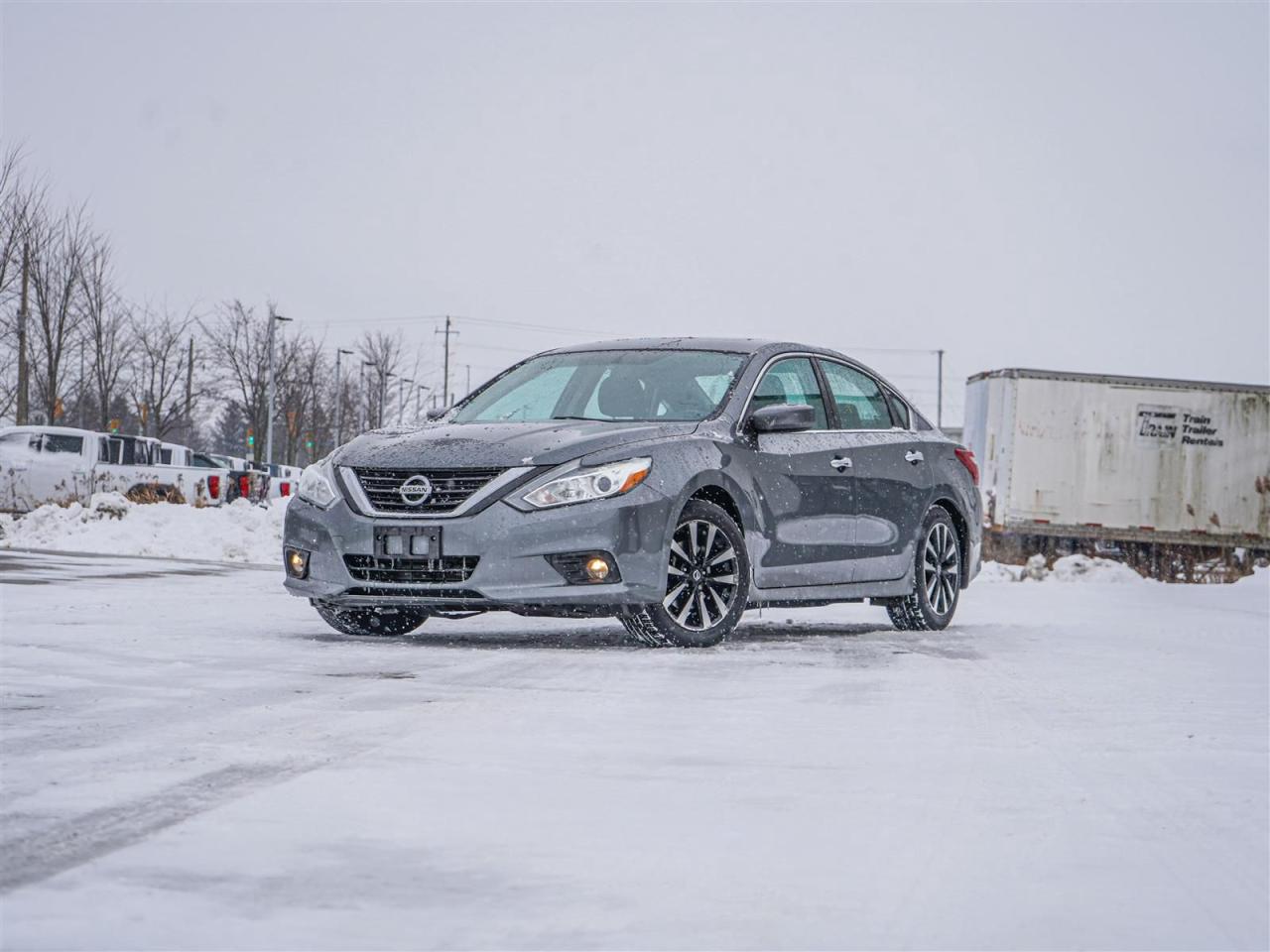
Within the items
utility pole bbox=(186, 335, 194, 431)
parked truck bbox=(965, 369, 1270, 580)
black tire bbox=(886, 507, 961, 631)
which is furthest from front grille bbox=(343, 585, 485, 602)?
utility pole bbox=(186, 335, 194, 431)

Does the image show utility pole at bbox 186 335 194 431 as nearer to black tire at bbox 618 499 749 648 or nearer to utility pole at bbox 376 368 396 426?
utility pole at bbox 376 368 396 426

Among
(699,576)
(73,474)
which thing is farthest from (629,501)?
(73,474)

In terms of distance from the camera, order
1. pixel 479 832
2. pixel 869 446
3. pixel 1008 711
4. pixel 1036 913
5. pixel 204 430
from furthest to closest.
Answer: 1. pixel 204 430
2. pixel 869 446
3. pixel 1008 711
4. pixel 479 832
5. pixel 1036 913

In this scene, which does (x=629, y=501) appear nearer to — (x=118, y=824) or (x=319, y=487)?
(x=319, y=487)

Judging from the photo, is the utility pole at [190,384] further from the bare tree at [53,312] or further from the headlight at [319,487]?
the headlight at [319,487]

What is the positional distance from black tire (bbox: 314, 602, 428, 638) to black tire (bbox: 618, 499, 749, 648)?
1339 mm

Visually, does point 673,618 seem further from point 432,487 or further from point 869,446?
point 869,446

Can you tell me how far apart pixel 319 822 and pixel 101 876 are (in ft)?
2.16

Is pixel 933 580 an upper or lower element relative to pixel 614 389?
lower

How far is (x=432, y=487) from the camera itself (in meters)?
8.27

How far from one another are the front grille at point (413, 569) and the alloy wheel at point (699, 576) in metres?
0.99

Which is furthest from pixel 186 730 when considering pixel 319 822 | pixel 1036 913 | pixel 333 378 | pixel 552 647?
pixel 333 378

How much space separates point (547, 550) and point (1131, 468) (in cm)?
2228

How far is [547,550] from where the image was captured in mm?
8039
